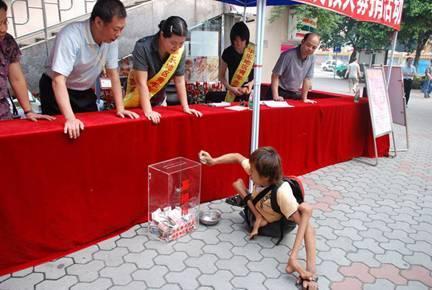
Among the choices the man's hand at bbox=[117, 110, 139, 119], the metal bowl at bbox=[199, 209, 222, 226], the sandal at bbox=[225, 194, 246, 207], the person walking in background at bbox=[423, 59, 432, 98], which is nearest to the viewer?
the man's hand at bbox=[117, 110, 139, 119]

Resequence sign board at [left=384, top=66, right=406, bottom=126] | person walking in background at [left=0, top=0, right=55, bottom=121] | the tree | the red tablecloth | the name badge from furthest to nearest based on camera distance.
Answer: the tree → sign board at [left=384, top=66, right=406, bottom=126] → the name badge → person walking in background at [left=0, top=0, right=55, bottom=121] → the red tablecloth

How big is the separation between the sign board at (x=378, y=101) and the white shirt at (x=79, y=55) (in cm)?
311

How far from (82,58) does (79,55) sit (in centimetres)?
3

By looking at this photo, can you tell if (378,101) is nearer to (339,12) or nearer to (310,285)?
Result: (339,12)

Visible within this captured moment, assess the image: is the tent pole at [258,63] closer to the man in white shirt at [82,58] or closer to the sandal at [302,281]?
the man in white shirt at [82,58]

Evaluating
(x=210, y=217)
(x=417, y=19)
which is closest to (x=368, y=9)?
(x=210, y=217)

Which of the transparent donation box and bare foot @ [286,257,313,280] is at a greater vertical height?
the transparent donation box

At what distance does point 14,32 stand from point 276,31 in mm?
5965

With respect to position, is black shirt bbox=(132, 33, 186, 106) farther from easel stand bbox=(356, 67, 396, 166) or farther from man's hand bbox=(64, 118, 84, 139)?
easel stand bbox=(356, 67, 396, 166)

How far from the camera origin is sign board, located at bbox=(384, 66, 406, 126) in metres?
4.77

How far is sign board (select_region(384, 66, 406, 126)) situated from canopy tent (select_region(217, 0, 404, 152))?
0.79 meters

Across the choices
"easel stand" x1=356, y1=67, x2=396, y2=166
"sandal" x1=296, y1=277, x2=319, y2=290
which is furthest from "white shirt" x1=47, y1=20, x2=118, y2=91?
"easel stand" x1=356, y1=67, x2=396, y2=166

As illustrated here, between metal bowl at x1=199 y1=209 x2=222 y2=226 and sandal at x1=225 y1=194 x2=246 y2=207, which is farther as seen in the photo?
sandal at x1=225 y1=194 x2=246 y2=207

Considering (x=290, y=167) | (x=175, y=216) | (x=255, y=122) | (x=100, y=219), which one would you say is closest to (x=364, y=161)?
(x=290, y=167)
